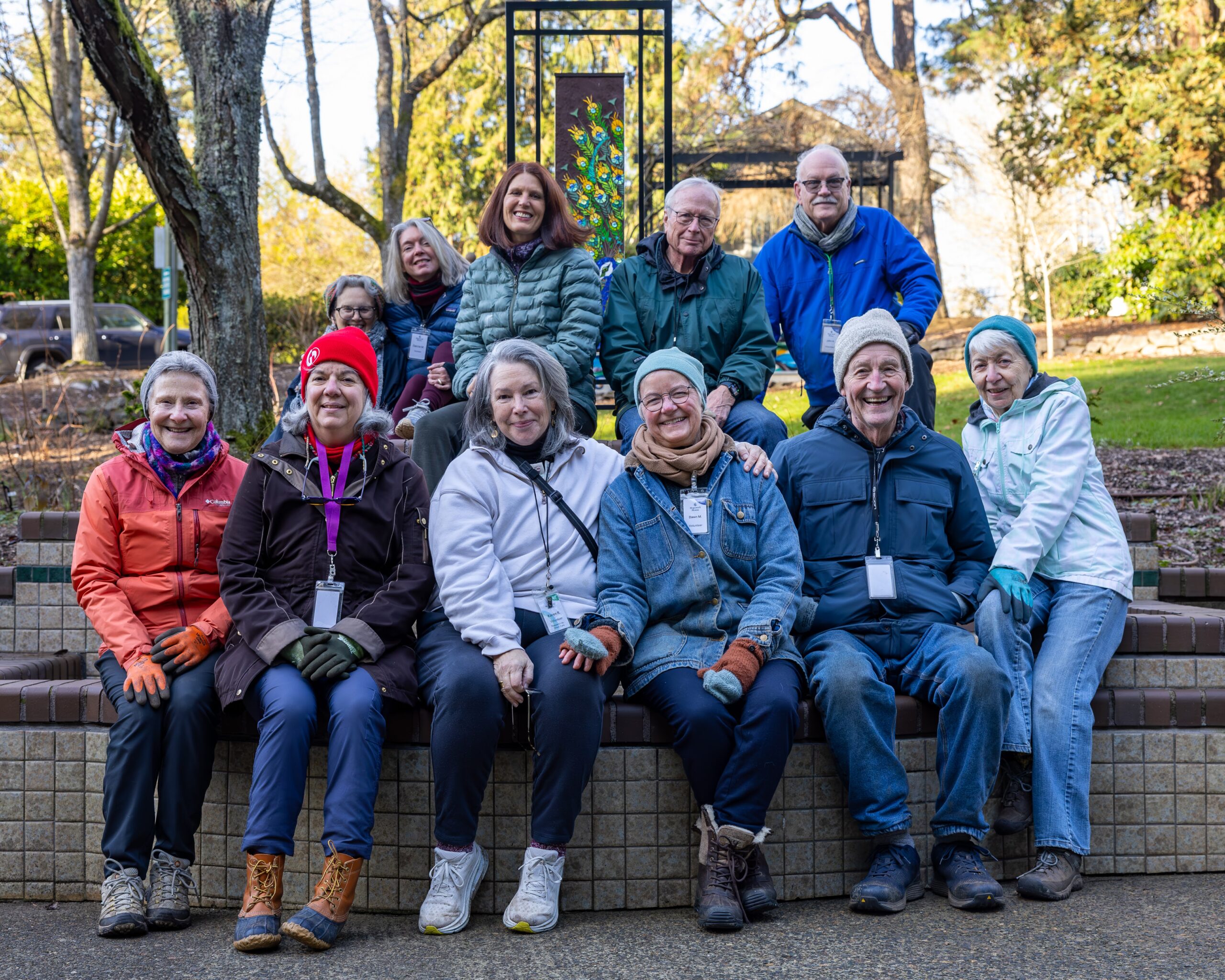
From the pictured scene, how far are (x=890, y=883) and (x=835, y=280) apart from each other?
2.85m

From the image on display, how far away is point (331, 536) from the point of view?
3.59 meters

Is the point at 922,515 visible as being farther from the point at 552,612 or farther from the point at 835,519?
the point at 552,612

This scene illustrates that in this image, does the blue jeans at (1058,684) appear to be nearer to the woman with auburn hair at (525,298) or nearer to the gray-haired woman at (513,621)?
the gray-haired woman at (513,621)

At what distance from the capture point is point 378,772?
10.9 feet

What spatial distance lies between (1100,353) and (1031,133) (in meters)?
4.14

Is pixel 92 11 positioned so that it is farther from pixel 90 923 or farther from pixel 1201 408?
pixel 1201 408

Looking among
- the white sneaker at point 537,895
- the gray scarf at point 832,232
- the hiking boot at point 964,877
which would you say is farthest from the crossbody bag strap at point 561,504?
the gray scarf at point 832,232

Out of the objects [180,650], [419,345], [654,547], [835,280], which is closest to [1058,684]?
[654,547]

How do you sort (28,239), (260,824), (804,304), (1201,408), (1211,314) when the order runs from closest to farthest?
(260,824) → (804,304) → (1211,314) → (1201,408) → (28,239)

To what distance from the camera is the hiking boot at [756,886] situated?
332 centimetres

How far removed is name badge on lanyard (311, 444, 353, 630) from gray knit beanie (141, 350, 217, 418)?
1.58 feet

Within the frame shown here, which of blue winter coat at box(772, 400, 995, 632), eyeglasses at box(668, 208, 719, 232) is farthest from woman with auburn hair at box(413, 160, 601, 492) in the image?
blue winter coat at box(772, 400, 995, 632)

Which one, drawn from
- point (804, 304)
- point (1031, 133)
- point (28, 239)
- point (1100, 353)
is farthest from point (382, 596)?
point (28, 239)

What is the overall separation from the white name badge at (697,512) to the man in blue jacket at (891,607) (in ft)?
1.23
